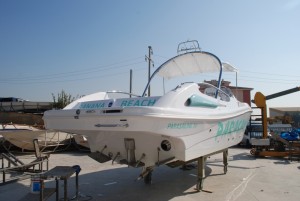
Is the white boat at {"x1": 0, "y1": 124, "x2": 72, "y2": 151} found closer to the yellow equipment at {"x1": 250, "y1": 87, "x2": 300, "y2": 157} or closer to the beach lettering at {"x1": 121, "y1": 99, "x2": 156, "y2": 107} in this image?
the yellow equipment at {"x1": 250, "y1": 87, "x2": 300, "y2": 157}

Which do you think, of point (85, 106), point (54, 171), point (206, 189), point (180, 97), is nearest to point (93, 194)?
point (54, 171)

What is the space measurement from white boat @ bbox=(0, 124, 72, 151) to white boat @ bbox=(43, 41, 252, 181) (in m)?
6.91

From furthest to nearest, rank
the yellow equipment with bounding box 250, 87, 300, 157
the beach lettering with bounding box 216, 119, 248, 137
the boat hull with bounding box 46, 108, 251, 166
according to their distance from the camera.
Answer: the yellow equipment with bounding box 250, 87, 300, 157
the beach lettering with bounding box 216, 119, 248, 137
the boat hull with bounding box 46, 108, 251, 166

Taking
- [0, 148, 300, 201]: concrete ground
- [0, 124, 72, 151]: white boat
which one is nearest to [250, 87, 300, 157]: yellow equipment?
[0, 148, 300, 201]: concrete ground

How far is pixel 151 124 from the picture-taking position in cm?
435

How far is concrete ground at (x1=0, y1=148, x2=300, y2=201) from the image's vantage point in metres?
6.03

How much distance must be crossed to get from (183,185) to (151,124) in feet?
10.7

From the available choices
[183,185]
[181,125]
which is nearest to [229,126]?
[183,185]

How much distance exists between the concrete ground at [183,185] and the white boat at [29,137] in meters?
3.46

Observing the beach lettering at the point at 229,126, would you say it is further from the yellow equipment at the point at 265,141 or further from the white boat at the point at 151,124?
the yellow equipment at the point at 265,141

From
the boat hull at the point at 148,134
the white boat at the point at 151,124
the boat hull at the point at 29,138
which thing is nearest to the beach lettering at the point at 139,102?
the white boat at the point at 151,124

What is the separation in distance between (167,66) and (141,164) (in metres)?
3.39

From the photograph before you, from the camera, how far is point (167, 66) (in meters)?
8.16

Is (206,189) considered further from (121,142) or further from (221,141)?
(121,142)
